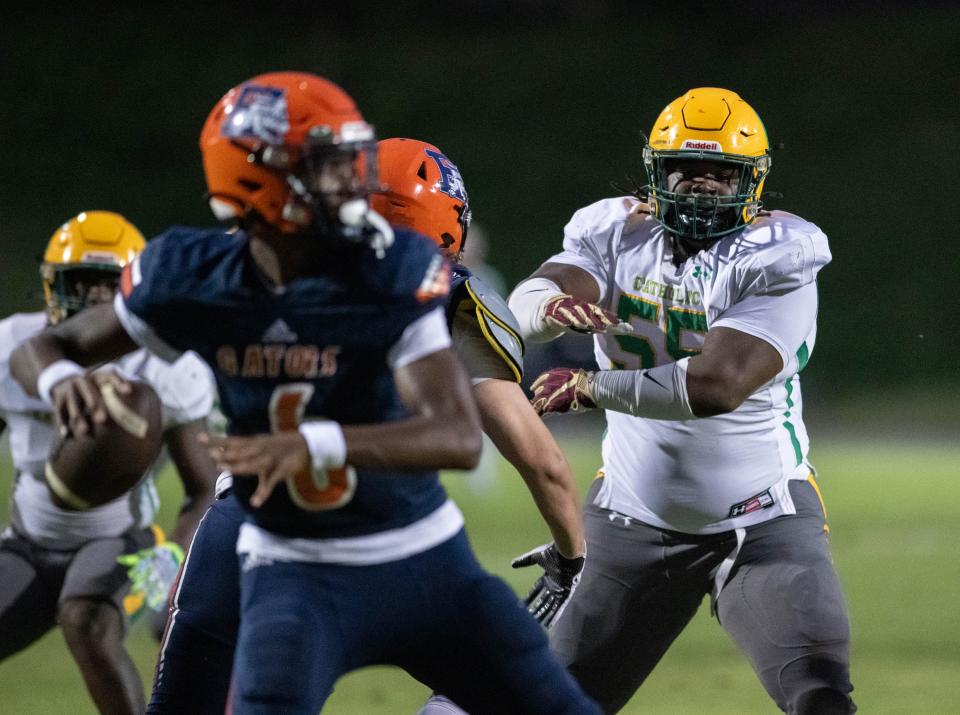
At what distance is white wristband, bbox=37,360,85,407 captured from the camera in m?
2.76

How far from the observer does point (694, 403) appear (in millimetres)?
3664

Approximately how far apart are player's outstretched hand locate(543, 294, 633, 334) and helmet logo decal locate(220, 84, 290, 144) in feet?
3.80

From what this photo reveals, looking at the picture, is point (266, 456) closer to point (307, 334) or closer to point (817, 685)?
point (307, 334)

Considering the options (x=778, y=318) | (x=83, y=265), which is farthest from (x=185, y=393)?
(x=778, y=318)

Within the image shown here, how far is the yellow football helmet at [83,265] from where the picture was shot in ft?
16.6

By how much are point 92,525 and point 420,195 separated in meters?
1.76

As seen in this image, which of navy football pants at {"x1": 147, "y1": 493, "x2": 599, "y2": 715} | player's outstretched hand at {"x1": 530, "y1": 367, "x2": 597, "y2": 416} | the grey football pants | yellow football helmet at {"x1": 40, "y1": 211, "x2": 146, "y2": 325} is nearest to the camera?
navy football pants at {"x1": 147, "y1": 493, "x2": 599, "y2": 715}

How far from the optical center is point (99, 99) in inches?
858

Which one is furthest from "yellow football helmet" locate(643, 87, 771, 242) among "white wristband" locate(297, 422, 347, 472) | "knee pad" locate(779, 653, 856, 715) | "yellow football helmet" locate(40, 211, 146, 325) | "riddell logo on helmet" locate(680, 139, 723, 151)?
"yellow football helmet" locate(40, 211, 146, 325)

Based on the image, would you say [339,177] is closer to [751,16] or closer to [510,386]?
[510,386]

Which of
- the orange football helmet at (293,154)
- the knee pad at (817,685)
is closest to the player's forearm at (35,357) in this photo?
the orange football helmet at (293,154)

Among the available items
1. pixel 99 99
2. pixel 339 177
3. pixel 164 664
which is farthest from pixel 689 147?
pixel 99 99

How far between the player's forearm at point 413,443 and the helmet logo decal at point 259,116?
526mm

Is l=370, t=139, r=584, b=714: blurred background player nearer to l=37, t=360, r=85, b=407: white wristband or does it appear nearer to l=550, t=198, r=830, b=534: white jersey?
l=550, t=198, r=830, b=534: white jersey
